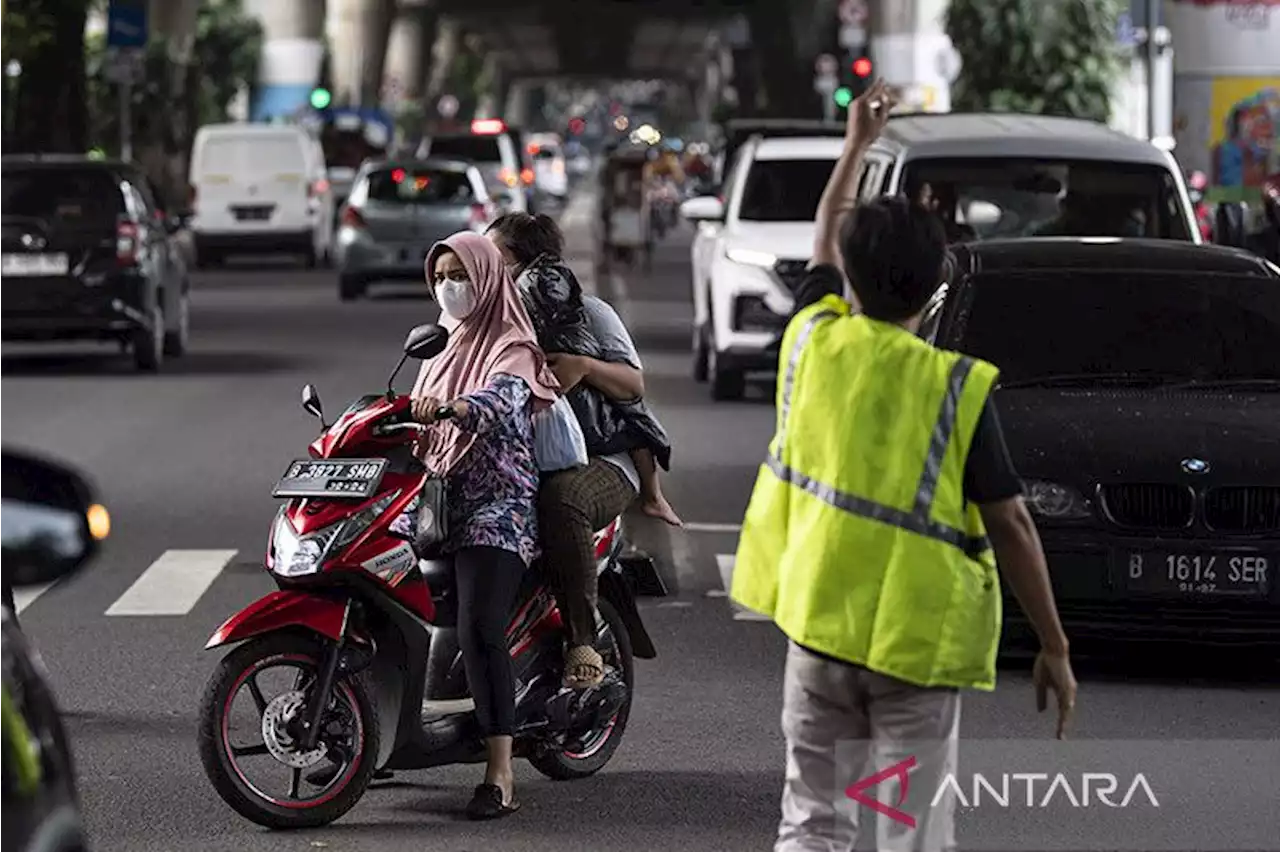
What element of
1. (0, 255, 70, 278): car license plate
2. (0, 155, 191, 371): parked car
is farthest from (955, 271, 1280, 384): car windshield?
(0, 255, 70, 278): car license plate

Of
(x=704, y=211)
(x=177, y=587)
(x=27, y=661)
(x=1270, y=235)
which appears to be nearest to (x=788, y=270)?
(x=704, y=211)

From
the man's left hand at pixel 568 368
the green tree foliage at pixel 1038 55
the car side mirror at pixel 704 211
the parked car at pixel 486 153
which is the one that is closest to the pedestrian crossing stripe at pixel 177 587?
the man's left hand at pixel 568 368

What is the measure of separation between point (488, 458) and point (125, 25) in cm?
3953

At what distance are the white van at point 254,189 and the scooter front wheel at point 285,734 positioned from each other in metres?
37.5

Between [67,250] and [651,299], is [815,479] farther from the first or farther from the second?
[651,299]

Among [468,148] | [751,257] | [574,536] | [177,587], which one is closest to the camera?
[574,536]

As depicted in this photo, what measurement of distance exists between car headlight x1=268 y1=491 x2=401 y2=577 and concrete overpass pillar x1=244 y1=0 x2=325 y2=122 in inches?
3359

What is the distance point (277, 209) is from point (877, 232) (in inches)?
1590

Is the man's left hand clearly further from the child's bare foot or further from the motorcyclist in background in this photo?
the motorcyclist in background

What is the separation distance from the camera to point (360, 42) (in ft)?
385

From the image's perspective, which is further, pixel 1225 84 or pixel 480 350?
pixel 1225 84

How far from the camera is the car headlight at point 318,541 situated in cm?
856

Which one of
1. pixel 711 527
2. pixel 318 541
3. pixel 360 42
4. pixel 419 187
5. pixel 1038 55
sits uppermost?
pixel 318 541

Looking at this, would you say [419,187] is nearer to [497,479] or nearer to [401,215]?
[401,215]
